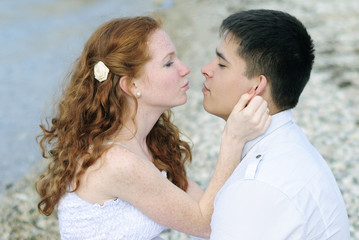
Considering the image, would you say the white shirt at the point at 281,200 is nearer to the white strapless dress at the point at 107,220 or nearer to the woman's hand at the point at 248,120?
the woman's hand at the point at 248,120

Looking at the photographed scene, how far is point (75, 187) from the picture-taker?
3807 mm

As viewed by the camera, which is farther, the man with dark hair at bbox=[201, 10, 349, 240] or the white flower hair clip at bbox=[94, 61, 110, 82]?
the white flower hair clip at bbox=[94, 61, 110, 82]

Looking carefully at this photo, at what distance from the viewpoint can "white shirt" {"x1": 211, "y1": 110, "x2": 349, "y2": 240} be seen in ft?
9.04

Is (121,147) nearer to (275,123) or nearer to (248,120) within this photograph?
(248,120)

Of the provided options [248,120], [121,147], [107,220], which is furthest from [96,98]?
[248,120]

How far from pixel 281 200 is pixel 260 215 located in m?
0.15

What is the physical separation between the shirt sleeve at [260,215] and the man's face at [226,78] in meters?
0.95

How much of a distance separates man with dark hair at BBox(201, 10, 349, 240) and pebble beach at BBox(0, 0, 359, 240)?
2.78m

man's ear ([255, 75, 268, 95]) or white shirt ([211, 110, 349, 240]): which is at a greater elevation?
man's ear ([255, 75, 268, 95])

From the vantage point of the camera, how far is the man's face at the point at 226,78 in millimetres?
3525

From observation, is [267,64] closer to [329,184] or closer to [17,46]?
[329,184]

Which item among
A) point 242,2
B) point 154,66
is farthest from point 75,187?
point 242,2

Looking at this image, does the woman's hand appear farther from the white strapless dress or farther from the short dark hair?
Answer: the white strapless dress

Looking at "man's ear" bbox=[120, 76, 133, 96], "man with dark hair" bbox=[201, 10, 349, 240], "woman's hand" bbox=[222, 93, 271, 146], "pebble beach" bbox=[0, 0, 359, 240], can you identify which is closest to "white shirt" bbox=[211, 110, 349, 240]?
"man with dark hair" bbox=[201, 10, 349, 240]
